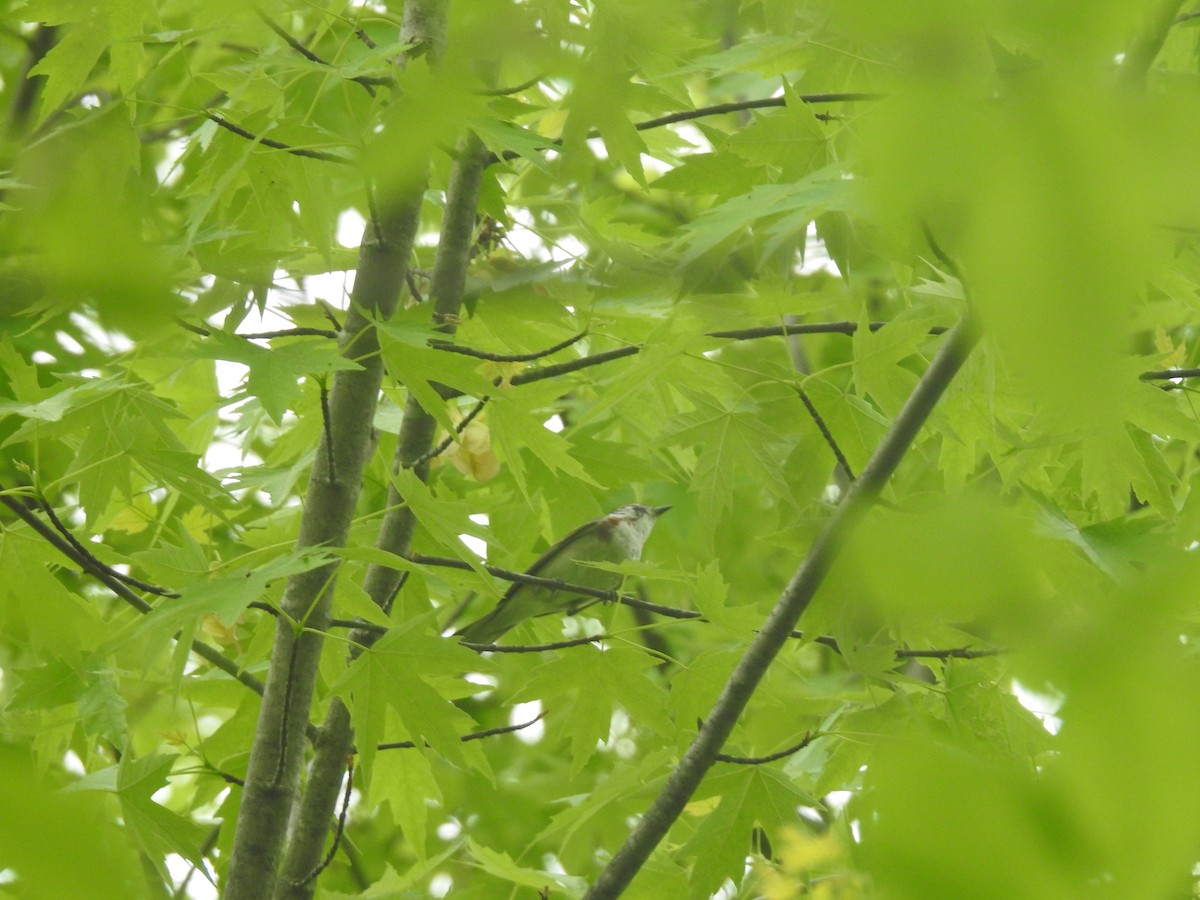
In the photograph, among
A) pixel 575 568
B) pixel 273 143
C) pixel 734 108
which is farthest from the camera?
pixel 575 568

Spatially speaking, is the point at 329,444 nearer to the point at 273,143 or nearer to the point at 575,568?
the point at 273,143

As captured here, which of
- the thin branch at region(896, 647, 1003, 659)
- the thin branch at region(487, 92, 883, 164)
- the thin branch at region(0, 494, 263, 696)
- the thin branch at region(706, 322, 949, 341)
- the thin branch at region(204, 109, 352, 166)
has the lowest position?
the thin branch at region(896, 647, 1003, 659)

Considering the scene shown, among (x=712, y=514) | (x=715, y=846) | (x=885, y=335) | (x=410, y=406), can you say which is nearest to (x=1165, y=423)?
(x=885, y=335)

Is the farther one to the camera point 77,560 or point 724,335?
point 724,335

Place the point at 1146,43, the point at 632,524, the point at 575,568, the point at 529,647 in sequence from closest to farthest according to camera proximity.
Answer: the point at 1146,43 → the point at 529,647 → the point at 575,568 → the point at 632,524

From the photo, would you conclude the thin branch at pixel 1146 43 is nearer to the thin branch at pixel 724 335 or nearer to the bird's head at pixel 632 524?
the thin branch at pixel 724 335

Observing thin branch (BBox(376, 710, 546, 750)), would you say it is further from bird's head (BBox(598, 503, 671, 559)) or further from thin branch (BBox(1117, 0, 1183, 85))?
thin branch (BBox(1117, 0, 1183, 85))

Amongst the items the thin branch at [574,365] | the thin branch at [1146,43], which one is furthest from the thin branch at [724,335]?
the thin branch at [1146,43]

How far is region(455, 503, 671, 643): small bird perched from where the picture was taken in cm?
304

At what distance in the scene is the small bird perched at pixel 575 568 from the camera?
3.04m

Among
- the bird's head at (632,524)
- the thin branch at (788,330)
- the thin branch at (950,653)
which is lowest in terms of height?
the bird's head at (632,524)

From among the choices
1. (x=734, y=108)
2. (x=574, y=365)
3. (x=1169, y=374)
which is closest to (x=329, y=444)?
(x=574, y=365)

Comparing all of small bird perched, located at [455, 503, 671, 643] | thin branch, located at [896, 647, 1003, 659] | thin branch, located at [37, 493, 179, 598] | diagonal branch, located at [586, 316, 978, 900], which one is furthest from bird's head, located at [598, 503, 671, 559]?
thin branch, located at [37, 493, 179, 598]

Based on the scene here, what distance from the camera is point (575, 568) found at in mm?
3629
